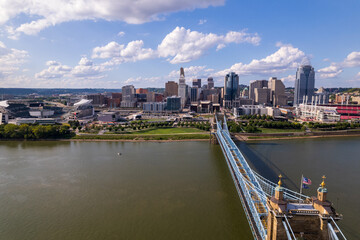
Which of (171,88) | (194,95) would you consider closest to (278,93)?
(194,95)

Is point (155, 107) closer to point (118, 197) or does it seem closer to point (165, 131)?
point (165, 131)

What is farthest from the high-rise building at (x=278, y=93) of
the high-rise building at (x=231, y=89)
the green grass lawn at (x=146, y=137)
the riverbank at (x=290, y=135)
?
the green grass lawn at (x=146, y=137)

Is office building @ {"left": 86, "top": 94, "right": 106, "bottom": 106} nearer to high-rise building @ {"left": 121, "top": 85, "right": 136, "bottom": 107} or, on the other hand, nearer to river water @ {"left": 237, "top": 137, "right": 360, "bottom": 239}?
high-rise building @ {"left": 121, "top": 85, "right": 136, "bottom": 107}

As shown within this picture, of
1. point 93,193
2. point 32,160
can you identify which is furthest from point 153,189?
point 32,160

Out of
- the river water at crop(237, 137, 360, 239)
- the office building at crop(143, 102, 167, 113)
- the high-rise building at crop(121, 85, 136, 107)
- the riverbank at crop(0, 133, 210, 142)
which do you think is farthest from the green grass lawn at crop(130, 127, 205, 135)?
the high-rise building at crop(121, 85, 136, 107)

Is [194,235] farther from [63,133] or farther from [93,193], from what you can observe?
[63,133]

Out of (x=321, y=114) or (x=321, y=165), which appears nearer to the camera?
(x=321, y=165)
